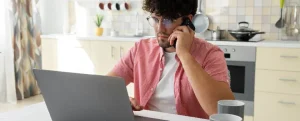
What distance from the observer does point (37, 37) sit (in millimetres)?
4418

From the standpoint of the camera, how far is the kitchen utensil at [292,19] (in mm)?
3367

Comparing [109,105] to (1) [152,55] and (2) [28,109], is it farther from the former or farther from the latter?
(1) [152,55]

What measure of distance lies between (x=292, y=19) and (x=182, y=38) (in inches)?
88.7

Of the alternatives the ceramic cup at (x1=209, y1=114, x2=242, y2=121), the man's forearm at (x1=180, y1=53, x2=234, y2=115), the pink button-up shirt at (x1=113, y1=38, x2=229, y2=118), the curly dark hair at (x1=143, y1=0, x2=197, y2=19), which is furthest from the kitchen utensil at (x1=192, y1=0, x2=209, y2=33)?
the ceramic cup at (x1=209, y1=114, x2=242, y2=121)

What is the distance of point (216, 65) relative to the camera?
59.4 inches

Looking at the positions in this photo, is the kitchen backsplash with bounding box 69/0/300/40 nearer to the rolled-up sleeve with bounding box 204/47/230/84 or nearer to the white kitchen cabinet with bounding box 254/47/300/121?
the white kitchen cabinet with bounding box 254/47/300/121

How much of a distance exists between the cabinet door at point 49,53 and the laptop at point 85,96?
3118 millimetres

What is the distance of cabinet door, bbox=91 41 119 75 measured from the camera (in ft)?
12.4

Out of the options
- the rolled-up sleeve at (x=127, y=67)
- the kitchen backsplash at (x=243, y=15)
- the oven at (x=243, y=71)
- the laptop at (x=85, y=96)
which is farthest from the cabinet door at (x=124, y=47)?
the laptop at (x=85, y=96)

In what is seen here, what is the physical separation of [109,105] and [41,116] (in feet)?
1.23

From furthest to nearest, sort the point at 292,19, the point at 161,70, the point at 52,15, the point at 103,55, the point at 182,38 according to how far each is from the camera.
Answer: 1. the point at 52,15
2. the point at 103,55
3. the point at 292,19
4. the point at 161,70
5. the point at 182,38

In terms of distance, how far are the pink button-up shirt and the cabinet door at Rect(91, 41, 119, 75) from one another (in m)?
2.02

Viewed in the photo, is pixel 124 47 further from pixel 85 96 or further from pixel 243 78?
pixel 85 96

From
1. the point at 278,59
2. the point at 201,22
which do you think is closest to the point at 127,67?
the point at 278,59
